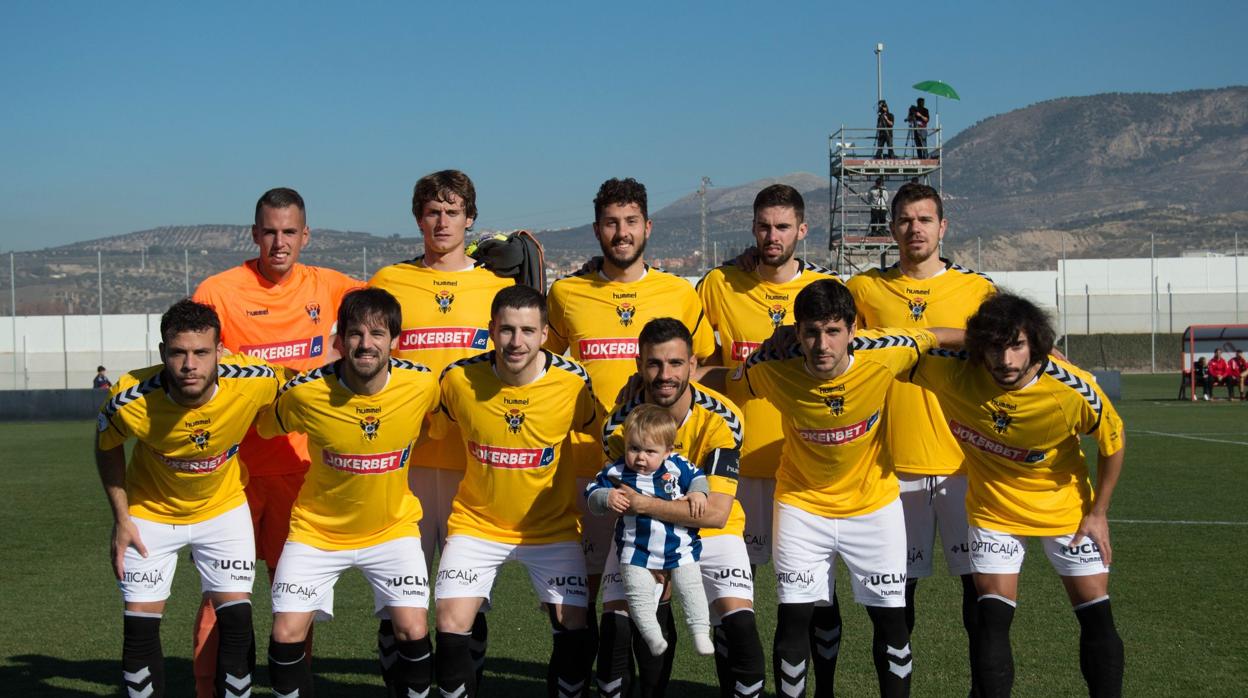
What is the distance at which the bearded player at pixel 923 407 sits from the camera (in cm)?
525

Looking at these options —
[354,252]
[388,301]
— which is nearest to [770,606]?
[388,301]

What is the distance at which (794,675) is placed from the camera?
15.6 feet

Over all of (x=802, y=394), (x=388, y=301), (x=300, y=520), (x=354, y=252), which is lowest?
(x=300, y=520)

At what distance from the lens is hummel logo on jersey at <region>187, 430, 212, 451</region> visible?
4.83 m

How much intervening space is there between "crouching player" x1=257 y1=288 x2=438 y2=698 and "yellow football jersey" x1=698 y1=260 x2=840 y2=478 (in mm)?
1433

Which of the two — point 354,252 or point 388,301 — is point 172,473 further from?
point 354,252

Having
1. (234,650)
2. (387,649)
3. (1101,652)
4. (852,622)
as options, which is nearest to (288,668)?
(234,650)

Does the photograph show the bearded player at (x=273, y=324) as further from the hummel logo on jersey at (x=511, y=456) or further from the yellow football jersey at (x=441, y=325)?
the hummel logo on jersey at (x=511, y=456)

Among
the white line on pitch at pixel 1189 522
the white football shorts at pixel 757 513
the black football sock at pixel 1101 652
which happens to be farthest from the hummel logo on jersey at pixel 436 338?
the white line on pitch at pixel 1189 522

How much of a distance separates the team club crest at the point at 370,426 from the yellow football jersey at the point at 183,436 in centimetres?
50

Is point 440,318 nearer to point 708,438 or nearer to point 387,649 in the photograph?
point 708,438

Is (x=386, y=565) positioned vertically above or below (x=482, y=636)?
above

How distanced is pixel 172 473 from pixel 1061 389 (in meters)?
3.72

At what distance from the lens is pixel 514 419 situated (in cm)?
489
